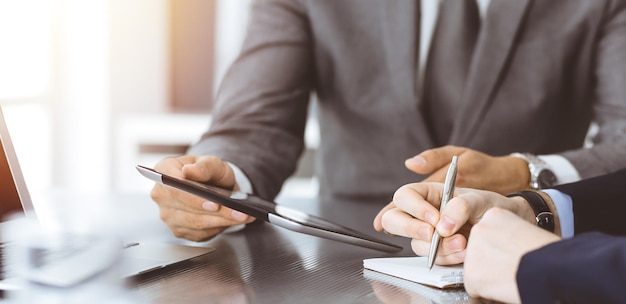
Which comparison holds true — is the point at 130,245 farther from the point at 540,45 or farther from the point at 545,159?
the point at 540,45

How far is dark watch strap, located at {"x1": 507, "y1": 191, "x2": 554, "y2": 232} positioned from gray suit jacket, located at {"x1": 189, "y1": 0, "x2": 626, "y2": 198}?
621 mm

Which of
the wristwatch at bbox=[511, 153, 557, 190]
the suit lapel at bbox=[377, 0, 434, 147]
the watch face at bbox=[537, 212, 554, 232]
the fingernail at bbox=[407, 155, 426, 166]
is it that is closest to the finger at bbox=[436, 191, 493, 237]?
the watch face at bbox=[537, 212, 554, 232]

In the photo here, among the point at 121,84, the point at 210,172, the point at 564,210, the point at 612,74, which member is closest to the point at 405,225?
the point at 564,210

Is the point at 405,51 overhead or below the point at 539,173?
overhead

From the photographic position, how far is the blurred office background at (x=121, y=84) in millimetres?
3834

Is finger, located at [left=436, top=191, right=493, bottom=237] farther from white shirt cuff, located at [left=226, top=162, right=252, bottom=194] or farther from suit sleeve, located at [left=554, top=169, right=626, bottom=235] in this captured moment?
white shirt cuff, located at [left=226, top=162, right=252, bottom=194]

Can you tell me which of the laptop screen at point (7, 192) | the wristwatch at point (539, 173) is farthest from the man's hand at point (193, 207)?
the wristwatch at point (539, 173)

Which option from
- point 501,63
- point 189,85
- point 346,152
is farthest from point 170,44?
point 501,63

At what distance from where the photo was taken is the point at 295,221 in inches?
38.5

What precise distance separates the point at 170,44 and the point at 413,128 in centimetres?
253

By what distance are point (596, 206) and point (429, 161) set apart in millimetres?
252

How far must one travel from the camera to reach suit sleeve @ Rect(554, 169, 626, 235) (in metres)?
1.03

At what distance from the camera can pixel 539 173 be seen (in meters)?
1.33

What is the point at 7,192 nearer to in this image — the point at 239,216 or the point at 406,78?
the point at 239,216
